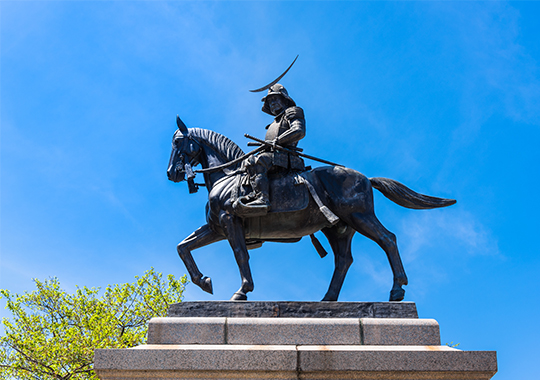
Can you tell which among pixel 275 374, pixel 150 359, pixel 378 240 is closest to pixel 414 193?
pixel 378 240

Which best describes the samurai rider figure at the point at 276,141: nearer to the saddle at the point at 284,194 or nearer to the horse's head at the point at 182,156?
the saddle at the point at 284,194

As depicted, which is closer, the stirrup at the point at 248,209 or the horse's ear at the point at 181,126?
the stirrup at the point at 248,209

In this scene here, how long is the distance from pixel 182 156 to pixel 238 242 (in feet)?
6.50

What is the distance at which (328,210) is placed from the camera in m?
8.07

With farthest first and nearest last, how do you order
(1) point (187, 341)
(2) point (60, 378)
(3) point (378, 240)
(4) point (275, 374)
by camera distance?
(2) point (60, 378) < (3) point (378, 240) < (1) point (187, 341) < (4) point (275, 374)

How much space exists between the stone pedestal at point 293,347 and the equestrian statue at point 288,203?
704 mm

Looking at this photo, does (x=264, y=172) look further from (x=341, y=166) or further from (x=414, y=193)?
(x=414, y=193)

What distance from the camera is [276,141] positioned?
8.49 metres

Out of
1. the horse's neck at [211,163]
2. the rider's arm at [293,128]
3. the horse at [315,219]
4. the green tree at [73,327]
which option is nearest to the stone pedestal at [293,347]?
the horse at [315,219]

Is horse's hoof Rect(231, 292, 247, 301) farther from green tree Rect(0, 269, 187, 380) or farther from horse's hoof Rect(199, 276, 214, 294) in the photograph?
green tree Rect(0, 269, 187, 380)

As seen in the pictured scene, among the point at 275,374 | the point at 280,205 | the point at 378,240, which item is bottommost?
the point at 275,374

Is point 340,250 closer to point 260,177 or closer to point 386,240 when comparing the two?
point 386,240

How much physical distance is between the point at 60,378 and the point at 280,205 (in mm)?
14060

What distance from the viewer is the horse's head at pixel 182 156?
9.16 meters
